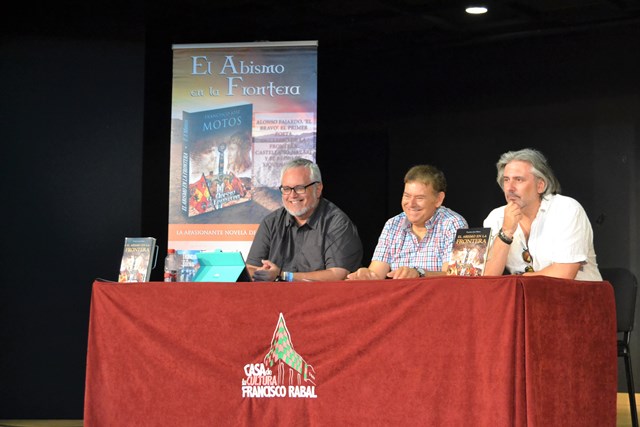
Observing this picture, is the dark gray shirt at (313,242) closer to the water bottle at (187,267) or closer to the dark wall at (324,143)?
the water bottle at (187,267)

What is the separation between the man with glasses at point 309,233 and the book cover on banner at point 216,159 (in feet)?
4.51

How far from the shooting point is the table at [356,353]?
2656mm

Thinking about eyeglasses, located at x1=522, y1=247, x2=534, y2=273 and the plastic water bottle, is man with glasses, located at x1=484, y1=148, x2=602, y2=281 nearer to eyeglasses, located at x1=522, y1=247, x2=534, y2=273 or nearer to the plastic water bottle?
eyeglasses, located at x1=522, y1=247, x2=534, y2=273

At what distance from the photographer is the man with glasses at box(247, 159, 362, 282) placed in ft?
13.7

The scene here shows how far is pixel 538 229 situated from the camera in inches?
145

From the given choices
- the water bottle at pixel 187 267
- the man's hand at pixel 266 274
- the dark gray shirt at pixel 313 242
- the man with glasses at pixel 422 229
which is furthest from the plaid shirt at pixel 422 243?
the water bottle at pixel 187 267

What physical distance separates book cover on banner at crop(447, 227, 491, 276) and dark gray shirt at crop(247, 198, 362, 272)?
1121 millimetres

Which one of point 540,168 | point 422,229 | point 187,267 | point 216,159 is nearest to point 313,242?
point 422,229

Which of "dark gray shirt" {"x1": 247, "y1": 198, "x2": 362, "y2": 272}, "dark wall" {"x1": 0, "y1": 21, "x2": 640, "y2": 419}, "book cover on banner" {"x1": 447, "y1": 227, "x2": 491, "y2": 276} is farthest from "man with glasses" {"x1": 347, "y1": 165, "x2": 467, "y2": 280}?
"dark wall" {"x1": 0, "y1": 21, "x2": 640, "y2": 419}

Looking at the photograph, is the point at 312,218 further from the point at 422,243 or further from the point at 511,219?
the point at 511,219

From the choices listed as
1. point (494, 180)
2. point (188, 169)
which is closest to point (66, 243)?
point (188, 169)

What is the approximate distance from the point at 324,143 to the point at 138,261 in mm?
2971

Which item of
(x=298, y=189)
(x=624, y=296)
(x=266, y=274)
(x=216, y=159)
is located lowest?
(x=624, y=296)

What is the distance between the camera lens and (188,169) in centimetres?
570
